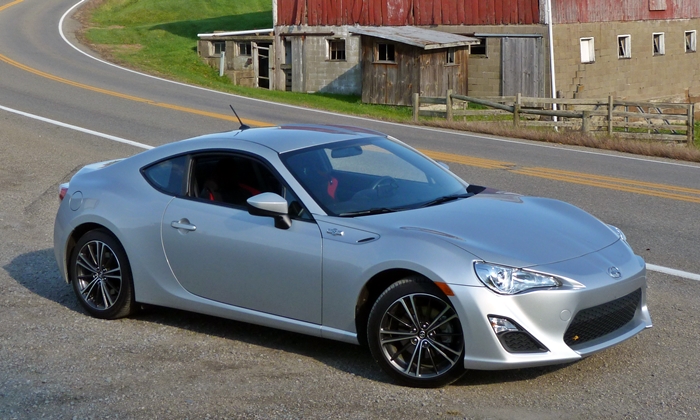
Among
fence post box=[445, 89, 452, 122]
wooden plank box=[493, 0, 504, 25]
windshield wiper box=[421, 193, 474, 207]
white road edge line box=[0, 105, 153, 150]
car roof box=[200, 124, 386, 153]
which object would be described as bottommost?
windshield wiper box=[421, 193, 474, 207]

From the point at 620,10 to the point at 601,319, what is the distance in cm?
3326

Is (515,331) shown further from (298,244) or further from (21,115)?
(21,115)

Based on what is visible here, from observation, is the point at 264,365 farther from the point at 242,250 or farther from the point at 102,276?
the point at 102,276

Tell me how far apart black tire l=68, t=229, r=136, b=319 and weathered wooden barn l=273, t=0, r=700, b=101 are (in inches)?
1130

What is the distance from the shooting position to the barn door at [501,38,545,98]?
1336 inches

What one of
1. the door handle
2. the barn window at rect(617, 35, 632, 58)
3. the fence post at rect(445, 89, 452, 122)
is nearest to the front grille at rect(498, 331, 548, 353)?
the door handle

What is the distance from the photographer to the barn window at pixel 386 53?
116ft

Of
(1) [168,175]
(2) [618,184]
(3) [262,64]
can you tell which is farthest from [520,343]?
(3) [262,64]

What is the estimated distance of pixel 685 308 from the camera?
7.00 metres

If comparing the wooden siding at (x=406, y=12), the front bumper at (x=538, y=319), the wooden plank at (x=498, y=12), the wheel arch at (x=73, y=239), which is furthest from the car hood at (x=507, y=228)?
the wooden plank at (x=498, y=12)

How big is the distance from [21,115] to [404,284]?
1647 cm

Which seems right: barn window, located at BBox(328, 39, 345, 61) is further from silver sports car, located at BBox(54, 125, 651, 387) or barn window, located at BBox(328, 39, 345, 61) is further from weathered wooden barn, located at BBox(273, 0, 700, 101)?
silver sports car, located at BBox(54, 125, 651, 387)

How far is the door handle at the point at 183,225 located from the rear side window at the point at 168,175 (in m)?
0.26

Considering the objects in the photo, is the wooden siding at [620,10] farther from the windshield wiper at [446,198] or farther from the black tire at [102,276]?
the black tire at [102,276]
